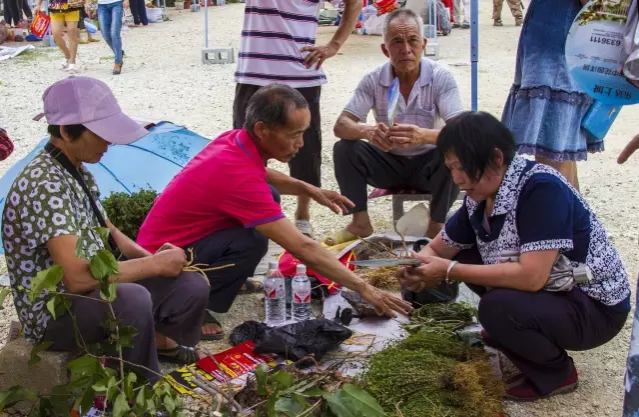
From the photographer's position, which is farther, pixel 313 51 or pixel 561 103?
pixel 313 51

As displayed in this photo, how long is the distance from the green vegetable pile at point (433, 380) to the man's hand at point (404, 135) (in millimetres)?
1423

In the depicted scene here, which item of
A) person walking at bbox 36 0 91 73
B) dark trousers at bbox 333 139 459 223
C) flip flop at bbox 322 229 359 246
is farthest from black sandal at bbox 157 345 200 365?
person walking at bbox 36 0 91 73

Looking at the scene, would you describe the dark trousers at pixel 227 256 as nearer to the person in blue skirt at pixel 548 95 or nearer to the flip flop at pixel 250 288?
the flip flop at pixel 250 288

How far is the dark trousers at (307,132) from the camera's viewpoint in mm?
4957

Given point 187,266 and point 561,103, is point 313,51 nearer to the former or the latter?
point 561,103

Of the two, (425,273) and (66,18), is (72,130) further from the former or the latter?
(66,18)

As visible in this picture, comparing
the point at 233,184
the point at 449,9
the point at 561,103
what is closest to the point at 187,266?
the point at 233,184

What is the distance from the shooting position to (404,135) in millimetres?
4594

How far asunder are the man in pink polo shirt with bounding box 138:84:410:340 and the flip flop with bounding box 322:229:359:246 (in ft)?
3.54

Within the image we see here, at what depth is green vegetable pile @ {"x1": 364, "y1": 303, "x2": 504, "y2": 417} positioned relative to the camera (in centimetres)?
297

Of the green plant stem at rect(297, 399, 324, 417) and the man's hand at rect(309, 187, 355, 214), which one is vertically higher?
the man's hand at rect(309, 187, 355, 214)

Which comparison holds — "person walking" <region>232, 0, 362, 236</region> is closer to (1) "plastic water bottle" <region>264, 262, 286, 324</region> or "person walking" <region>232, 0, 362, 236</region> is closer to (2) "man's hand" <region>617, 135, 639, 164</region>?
(1) "plastic water bottle" <region>264, 262, 286, 324</region>

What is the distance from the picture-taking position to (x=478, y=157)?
9.99ft

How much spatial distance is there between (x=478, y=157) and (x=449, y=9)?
1320 centimetres
